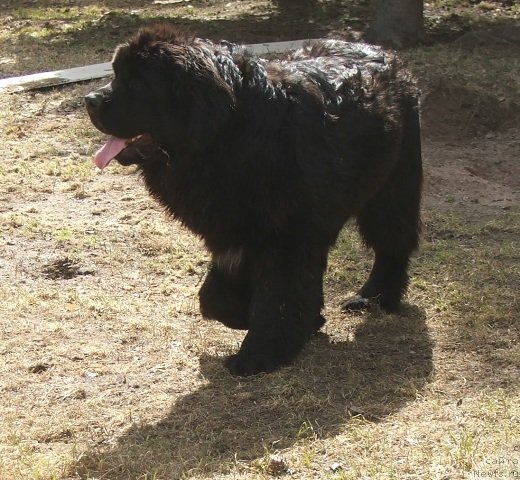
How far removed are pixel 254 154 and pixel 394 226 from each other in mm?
1479

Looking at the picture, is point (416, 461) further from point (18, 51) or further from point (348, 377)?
point (18, 51)

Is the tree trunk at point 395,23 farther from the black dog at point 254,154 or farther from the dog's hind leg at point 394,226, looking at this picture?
the black dog at point 254,154

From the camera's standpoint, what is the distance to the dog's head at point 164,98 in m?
4.66

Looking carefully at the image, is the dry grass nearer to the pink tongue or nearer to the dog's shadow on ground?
the dog's shadow on ground

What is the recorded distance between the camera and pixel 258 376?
503 centimetres

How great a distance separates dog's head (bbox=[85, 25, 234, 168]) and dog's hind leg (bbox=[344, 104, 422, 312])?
5.08 feet

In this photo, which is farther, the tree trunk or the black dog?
the tree trunk

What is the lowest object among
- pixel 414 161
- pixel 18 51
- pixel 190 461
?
pixel 18 51

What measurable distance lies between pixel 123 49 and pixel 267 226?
1.22m

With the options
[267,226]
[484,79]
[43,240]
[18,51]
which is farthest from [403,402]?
[18,51]

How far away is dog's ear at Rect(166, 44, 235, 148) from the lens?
15.3 ft

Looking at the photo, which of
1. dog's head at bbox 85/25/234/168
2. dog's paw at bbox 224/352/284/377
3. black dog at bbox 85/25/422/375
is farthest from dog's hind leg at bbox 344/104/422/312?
dog's head at bbox 85/25/234/168

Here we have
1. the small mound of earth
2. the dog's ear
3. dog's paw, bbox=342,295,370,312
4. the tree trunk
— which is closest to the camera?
the dog's ear

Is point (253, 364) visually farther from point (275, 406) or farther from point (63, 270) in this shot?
point (63, 270)
